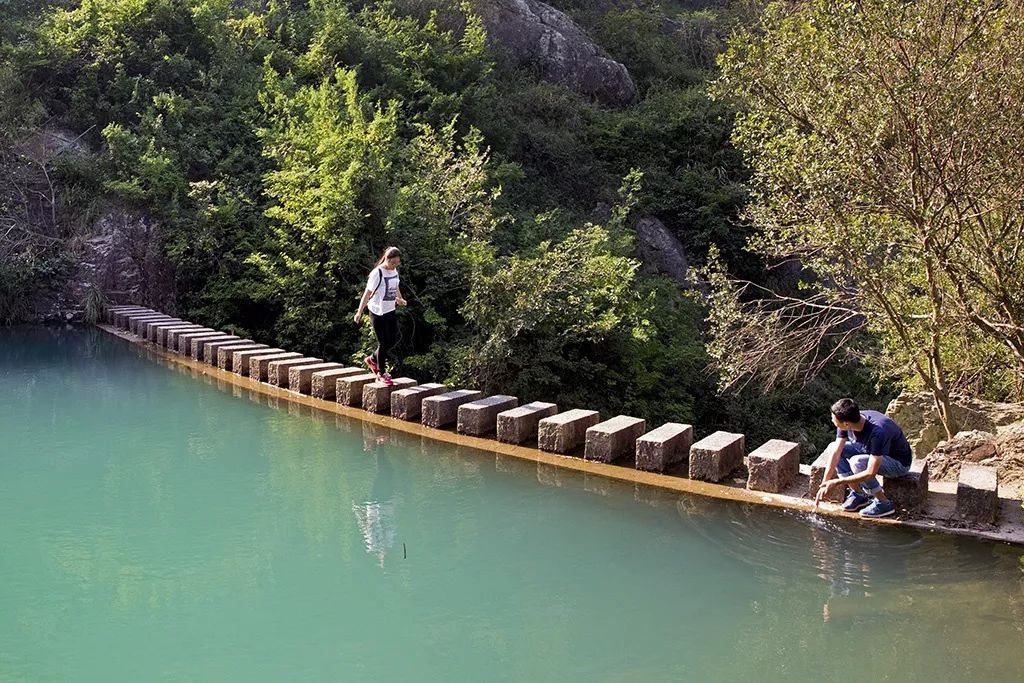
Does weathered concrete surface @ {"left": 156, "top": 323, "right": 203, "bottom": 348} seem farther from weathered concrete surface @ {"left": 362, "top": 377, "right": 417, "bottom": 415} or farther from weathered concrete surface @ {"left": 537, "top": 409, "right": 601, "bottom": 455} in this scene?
weathered concrete surface @ {"left": 537, "top": 409, "right": 601, "bottom": 455}

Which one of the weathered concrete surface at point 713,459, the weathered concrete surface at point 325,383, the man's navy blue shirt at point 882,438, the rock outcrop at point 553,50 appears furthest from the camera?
the rock outcrop at point 553,50

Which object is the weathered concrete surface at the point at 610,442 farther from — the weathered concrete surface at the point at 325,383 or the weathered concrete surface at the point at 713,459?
the weathered concrete surface at the point at 325,383

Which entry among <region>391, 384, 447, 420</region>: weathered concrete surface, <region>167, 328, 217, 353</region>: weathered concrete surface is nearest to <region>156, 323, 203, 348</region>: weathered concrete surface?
<region>167, 328, 217, 353</region>: weathered concrete surface

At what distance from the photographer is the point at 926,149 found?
7961 millimetres

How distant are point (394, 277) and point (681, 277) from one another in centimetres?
1298

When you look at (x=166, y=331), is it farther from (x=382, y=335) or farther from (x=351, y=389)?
(x=382, y=335)

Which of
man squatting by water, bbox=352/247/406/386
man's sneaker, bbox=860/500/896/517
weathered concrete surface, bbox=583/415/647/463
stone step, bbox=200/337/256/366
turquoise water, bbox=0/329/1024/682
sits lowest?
turquoise water, bbox=0/329/1024/682

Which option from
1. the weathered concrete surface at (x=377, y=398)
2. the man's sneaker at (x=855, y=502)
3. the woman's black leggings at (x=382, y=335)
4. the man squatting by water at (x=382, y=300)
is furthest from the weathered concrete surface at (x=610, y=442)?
the woman's black leggings at (x=382, y=335)

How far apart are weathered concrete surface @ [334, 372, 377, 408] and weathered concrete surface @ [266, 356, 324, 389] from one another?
3.23 ft

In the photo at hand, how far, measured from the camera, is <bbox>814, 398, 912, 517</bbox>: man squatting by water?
6.35 m

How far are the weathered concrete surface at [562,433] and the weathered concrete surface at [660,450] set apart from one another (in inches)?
25.5

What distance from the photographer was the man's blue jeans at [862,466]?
642cm

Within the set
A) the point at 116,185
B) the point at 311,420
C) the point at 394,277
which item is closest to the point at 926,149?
the point at 394,277

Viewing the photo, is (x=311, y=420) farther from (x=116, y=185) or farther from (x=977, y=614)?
(x=116, y=185)
